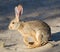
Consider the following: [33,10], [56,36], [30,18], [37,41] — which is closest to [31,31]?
[37,41]

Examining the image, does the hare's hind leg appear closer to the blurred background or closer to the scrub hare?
the scrub hare

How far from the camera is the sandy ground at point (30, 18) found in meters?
7.79

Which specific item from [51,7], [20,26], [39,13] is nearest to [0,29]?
[20,26]

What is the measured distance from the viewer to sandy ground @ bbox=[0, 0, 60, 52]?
779cm

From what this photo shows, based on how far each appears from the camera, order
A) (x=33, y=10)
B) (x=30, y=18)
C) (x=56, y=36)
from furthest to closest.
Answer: (x=33, y=10)
(x=30, y=18)
(x=56, y=36)

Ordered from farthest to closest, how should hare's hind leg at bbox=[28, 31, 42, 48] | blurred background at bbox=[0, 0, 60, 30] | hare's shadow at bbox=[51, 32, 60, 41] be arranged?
blurred background at bbox=[0, 0, 60, 30] → hare's shadow at bbox=[51, 32, 60, 41] → hare's hind leg at bbox=[28, 31, 42, 48]

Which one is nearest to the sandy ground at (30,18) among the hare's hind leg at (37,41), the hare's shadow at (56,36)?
the hare's shadow at (56,36)

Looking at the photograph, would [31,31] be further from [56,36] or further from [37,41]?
[56,36]

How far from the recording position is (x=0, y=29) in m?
9.39

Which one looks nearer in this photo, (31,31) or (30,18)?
(31,31)

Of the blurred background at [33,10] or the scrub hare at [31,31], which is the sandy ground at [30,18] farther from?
the scrub hare at [31,31]

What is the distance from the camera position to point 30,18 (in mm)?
10766

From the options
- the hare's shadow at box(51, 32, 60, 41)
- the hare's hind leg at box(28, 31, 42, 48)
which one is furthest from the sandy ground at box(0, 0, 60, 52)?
the hare's hind leg at box(28, 31, 42, 48)

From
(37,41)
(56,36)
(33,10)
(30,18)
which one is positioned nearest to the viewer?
(37,41)
